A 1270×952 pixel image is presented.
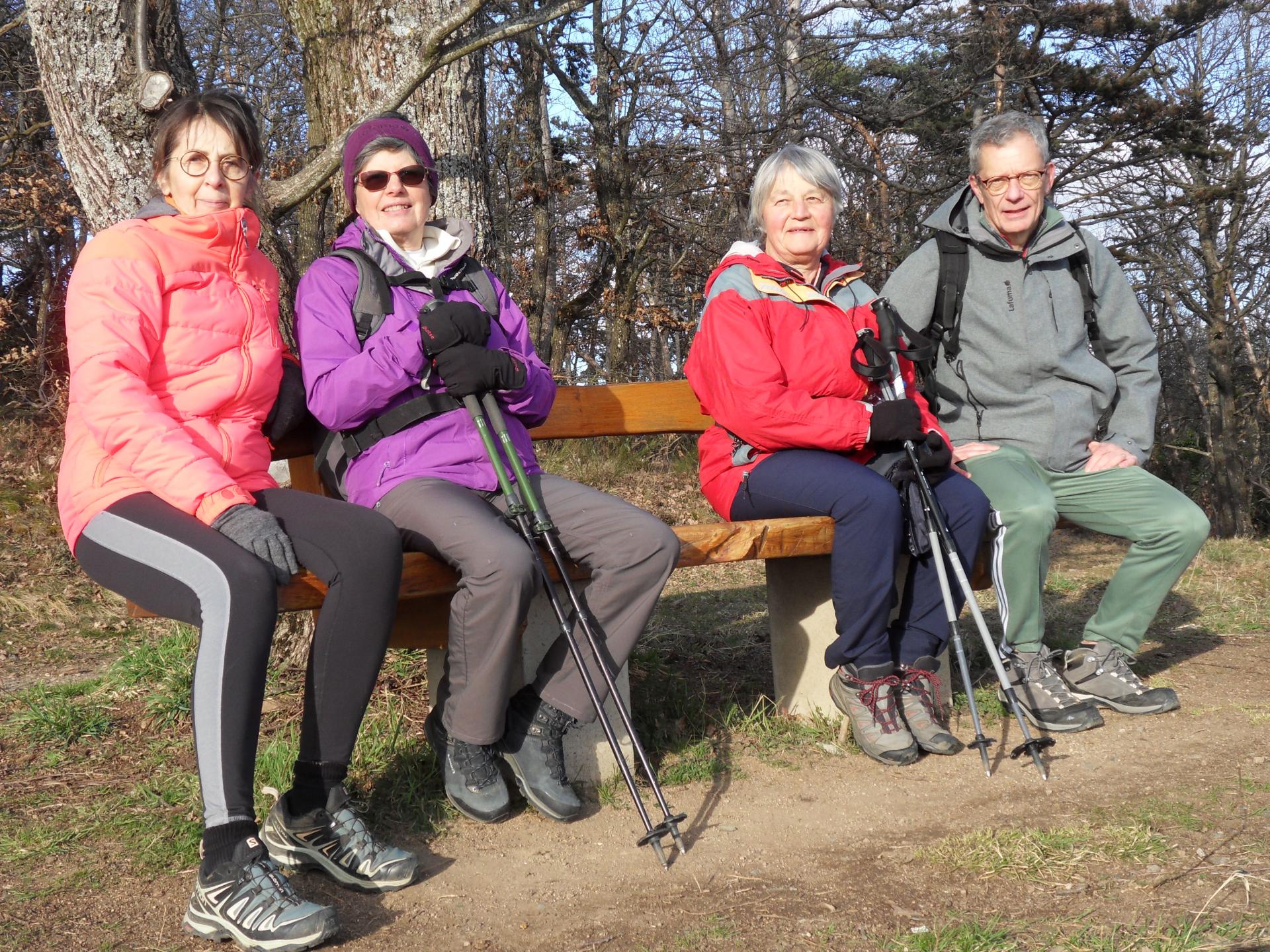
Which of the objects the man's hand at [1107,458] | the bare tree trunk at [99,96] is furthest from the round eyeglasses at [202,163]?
the man's hand at [1107,458]

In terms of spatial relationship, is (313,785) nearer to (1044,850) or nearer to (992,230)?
(1044,850)

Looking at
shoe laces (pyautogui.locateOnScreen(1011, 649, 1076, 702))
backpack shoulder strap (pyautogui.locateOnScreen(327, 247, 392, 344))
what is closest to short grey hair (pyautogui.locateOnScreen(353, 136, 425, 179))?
backpack shoulder strap (pyautogui.locateOnScreen(327, 247, 392, 344))

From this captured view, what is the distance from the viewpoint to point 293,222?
13773mm

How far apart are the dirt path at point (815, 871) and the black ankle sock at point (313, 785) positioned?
190 millimetres

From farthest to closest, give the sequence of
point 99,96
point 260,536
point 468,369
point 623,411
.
Result: point 623,411 → point 99,96 → point 468,369 → point 260,536

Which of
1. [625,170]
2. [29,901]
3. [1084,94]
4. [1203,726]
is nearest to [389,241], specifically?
[29,901]

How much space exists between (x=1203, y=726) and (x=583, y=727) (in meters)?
2.07

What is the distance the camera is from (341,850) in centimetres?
265

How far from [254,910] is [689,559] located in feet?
5.00

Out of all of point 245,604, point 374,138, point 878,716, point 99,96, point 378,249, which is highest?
point 99,96

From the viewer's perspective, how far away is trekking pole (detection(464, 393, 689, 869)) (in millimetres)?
2801

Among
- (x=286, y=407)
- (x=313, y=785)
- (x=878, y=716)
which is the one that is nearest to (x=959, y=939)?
(x=878, y=716)

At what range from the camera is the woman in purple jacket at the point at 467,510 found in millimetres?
2898

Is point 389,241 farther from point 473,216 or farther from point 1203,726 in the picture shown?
point 1203,726
